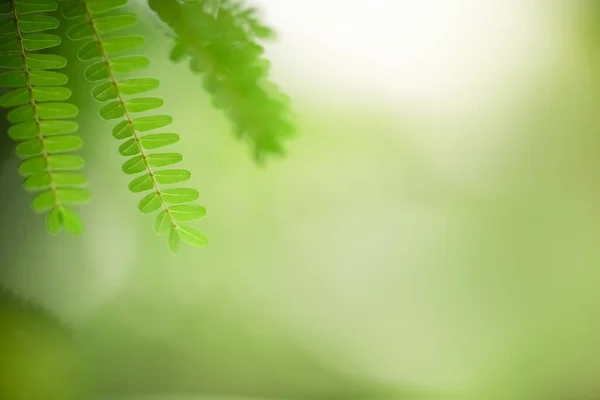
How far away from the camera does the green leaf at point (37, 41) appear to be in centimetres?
59

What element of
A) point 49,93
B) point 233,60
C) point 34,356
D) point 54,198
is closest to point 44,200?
point 54,198

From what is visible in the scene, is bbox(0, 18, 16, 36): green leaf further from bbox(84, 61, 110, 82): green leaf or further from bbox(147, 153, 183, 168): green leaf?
bbox(147, 153, 183, 168): green leaf

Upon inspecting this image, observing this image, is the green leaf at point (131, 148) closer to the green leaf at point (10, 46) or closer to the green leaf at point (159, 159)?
the green leaf at point (159, 159)

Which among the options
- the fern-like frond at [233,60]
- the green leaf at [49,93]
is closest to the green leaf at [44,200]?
the green leaf at [49,93]

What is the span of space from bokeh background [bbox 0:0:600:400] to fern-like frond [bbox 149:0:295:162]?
0.97 feet

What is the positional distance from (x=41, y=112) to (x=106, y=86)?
0.23ft

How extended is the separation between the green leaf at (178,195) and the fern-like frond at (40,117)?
8 cm

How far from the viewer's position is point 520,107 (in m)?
0.97

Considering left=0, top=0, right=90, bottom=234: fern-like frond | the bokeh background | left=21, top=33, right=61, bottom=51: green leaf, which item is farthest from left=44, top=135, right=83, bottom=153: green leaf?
the bokeh background

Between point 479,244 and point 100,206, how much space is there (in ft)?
2.21

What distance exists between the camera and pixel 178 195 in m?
0.60

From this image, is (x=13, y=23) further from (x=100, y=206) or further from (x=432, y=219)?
(x=432, y=219)

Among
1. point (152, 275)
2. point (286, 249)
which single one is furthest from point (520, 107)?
point (152, 275)

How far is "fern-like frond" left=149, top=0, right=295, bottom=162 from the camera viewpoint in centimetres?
64
